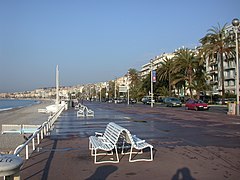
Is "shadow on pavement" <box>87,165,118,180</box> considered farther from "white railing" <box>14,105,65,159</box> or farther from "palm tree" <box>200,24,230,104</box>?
"palm tree" <box>200,24,230,104</box>

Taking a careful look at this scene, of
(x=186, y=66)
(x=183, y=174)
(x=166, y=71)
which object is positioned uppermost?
(x=166, y=71)

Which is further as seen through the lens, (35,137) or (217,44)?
(217,44)

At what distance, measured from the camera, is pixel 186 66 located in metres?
65.8

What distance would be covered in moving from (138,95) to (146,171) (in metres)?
102

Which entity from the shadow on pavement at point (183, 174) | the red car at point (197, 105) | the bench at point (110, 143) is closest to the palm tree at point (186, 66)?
the red car at point (197, 105)

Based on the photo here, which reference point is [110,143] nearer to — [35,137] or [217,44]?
[35,137]

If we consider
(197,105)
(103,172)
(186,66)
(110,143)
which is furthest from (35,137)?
(186,66)

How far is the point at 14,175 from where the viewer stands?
12.3 ft

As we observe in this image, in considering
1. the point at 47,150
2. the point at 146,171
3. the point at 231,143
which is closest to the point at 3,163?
the point at 146,171

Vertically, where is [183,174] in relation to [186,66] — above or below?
below

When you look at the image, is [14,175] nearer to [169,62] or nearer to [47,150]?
[47,150]

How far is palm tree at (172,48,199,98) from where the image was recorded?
65375mm

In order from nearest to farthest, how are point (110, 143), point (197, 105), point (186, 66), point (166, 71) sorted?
point (110, 143), point (197, 105), point (186, 66), point (166, 71)

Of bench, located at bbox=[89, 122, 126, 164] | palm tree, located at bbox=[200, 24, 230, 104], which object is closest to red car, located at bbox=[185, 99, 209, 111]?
palm tree, located at bbox=[200, 24, 230, 104]
